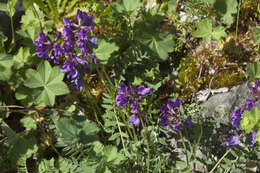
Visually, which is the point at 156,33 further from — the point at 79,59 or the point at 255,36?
the point at 255,36

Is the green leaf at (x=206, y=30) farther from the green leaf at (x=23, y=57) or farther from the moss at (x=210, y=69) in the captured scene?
the green leaf at (x=23, y=57)

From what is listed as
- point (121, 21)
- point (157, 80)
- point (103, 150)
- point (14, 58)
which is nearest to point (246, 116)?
point (103, 150)

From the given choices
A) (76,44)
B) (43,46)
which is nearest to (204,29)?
(76,44)

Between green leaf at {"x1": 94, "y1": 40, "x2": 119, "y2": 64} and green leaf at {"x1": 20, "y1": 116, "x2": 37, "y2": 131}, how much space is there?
1080mm

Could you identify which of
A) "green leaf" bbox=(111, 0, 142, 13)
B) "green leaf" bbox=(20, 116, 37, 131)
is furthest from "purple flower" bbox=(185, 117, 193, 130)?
"green leaf" bbox=(20, 116, 37, 131)

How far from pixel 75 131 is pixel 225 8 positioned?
2132mm

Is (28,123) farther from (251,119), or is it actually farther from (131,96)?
(251,119)

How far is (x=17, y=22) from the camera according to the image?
3773 mm

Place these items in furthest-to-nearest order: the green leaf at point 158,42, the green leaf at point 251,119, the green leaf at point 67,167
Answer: the green leaf at point 158,42
the green leaf at point 67,167
the green leaf at point 251,119

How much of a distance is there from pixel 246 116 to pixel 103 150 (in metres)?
1.09

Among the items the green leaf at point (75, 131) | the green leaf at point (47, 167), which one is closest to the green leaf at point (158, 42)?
the green leaf at point (75, 131)

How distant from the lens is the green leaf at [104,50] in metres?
2.77

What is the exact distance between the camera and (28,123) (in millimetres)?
3189

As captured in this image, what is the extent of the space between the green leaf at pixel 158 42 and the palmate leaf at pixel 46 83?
876 millimetres
